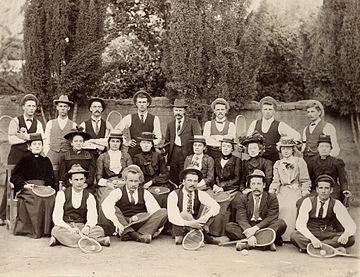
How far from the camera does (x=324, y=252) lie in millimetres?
4676

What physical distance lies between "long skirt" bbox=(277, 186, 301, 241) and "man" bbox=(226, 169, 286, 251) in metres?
0.21

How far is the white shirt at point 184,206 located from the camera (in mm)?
5055

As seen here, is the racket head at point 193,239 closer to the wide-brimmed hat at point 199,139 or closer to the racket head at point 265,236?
the racket head at point 265,236

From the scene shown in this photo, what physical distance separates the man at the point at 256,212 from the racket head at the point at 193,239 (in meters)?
0.28

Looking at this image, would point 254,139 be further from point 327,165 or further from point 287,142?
point 327,165

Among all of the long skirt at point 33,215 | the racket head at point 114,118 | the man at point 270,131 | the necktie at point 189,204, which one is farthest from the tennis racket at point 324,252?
the racket head at point 114,118

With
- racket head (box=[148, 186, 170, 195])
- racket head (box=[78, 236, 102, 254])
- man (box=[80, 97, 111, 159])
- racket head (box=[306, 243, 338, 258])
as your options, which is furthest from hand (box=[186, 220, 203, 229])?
man (box=[80, 97, 111, 159])

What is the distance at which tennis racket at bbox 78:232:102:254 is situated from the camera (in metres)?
4.74

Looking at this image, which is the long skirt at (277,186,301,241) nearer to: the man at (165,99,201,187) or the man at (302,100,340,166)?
the man at (302,100,340,166)

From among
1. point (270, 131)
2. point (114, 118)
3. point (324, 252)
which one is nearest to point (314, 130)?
point (270, 131)

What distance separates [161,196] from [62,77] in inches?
97.8

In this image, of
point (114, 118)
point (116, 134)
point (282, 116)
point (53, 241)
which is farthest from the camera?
point (114, 118)

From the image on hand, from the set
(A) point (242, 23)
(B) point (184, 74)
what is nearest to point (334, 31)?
(A) point (242, 23)

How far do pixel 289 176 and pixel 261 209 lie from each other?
0.62m
